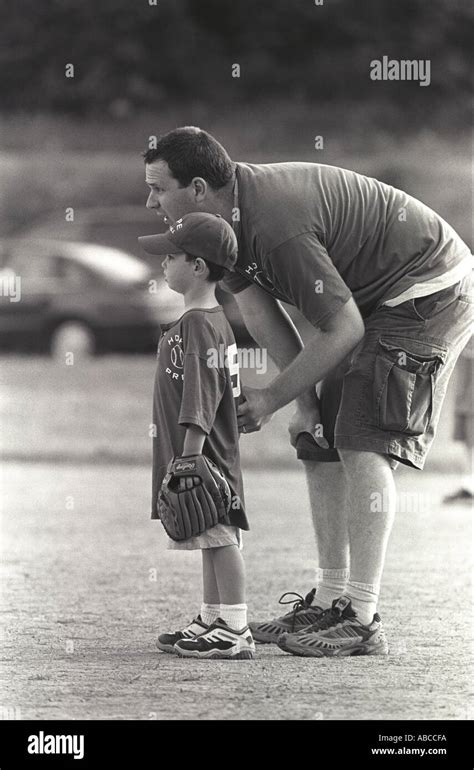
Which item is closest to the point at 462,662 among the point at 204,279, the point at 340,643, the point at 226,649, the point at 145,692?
the point at 340,643

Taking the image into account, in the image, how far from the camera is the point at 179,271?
451cm

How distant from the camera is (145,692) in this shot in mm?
3998

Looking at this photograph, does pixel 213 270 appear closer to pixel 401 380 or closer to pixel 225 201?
pixel 225 201

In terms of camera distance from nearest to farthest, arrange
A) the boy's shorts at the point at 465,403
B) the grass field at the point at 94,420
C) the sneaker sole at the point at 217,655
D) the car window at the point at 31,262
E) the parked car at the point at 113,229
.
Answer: the sneaker sole at the point at 217,655 < the boy's shorts at the point at 465,403 < the grass field at the point at 94,420 < the car window at the point at 31,262 < the parked car at the point at 113,229

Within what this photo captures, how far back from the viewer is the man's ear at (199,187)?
450cm

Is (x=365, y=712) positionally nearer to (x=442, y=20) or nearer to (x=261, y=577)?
(x=261, y=577)

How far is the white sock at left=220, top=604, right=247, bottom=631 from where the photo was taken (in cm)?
443

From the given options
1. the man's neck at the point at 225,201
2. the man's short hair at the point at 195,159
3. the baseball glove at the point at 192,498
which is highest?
the man's short hair at the point at 195,159

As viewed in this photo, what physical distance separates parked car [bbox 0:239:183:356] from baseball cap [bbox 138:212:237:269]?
12.2m

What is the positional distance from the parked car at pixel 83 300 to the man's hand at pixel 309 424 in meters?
11.8

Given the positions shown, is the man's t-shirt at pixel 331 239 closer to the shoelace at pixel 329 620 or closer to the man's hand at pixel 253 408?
the man's hand at pixel 253 408

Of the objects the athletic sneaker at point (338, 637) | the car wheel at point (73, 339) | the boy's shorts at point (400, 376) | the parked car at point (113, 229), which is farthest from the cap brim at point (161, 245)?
the car wheel at point (73, 339)

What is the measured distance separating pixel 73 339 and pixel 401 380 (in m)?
12.7

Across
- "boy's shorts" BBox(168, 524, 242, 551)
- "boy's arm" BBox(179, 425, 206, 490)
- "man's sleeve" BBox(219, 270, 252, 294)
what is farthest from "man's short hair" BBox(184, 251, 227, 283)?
"boy's shorts" BBox(168, 524, 242, 551)
